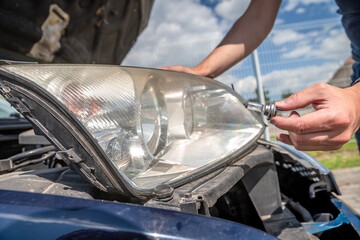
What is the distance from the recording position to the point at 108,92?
2.49 ft

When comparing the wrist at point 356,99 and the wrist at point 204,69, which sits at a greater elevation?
the wrist at point 204,69

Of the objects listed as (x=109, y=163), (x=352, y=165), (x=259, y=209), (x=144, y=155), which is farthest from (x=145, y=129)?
(x=352, y=165)

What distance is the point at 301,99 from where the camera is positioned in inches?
29.1

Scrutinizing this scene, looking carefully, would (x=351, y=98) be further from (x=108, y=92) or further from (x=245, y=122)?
(x=108, y=92)

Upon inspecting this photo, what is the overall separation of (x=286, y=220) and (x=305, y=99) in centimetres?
54

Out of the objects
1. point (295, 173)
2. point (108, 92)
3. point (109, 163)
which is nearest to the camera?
point (109, 163)

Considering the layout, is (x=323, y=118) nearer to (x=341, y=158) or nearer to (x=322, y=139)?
(x=322, y=139)

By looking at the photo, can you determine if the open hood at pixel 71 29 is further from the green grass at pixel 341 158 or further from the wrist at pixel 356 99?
the green grass at pixel 341 158

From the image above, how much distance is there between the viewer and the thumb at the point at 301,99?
72 cm

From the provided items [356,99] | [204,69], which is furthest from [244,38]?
[356,99]

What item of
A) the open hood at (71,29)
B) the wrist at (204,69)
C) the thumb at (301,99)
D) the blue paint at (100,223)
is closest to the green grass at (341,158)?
the wrist at (204,69)

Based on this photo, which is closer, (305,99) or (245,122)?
(305,99)

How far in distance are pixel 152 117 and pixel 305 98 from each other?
1.60ft

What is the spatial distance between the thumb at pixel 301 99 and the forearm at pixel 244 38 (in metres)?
0.78
